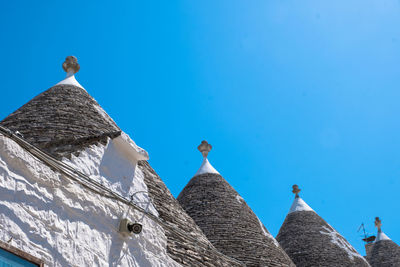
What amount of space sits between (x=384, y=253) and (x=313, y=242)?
5060 millimetres

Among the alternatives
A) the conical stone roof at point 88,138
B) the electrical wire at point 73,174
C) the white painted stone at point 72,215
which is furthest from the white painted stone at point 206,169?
the white painted stone at point 72,215

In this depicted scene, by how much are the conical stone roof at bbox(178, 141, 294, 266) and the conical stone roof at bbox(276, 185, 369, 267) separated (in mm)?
2754

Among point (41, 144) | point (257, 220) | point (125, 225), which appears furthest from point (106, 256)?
point (257, 220)

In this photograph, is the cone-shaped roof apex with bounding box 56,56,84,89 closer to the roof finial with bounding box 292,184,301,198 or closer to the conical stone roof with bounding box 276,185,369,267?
the conical stone roof with bounding box 276,185,369,267

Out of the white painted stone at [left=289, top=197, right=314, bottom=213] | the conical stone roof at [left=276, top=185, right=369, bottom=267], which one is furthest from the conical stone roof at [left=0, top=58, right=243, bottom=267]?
the white painted stone at [left=289, top=197, right=314, bottom=213]

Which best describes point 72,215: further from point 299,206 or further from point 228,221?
point 299,206

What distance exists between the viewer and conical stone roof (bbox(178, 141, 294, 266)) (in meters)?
8.81

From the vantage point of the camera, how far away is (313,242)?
12852mm

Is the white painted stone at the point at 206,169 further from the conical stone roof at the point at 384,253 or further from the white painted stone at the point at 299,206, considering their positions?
the conical stone roof at the point at 384,253

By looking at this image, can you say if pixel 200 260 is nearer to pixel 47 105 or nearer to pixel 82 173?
pixel 82 173

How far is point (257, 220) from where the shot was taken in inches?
402

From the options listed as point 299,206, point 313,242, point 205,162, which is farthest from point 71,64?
point 299,206

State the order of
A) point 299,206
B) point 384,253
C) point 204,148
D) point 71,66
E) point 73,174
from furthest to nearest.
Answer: point 384,253 → point 299,206 → point 204,148 → point 71,66 → point 73,174

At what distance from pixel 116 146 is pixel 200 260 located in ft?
5.46
